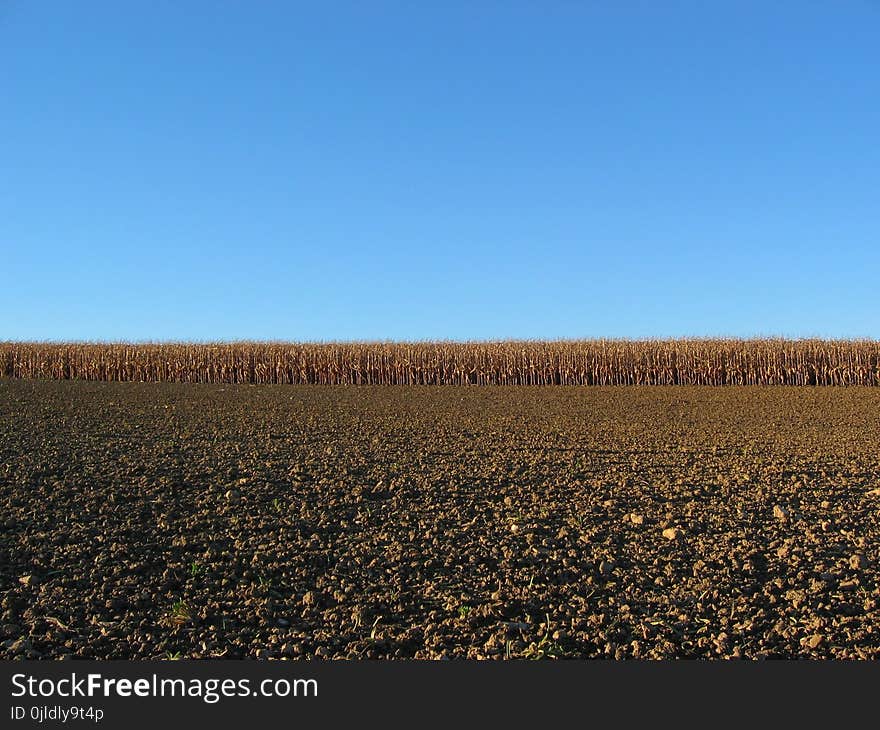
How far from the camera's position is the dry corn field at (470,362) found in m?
31.0

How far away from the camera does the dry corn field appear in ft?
102

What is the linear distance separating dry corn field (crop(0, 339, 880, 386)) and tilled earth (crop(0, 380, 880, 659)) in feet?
59.9

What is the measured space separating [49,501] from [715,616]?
744cm

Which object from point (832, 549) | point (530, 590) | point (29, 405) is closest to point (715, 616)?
point (530, 590)

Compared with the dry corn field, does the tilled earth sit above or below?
below

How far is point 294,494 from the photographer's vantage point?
920 cm

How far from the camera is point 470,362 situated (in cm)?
3312

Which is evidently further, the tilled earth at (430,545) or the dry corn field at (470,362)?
the dry corn field at (470,362)

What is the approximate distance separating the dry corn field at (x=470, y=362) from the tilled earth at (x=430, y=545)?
1826cm

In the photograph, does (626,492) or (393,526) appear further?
(626,492)

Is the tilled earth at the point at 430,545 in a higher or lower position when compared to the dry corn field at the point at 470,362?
lower

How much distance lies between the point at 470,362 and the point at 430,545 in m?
25.7

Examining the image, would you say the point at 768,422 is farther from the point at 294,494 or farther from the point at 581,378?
the point at 581,378

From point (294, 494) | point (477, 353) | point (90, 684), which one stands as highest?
point (477, 353)
